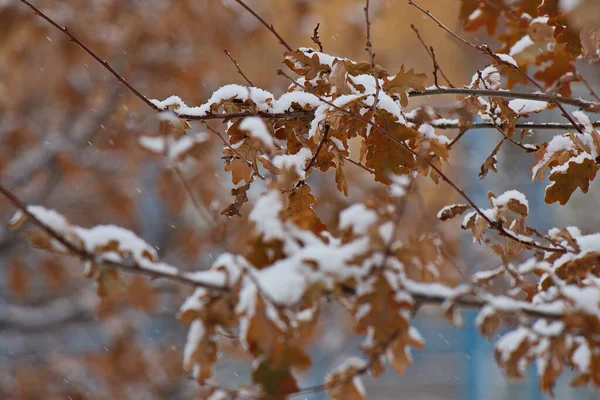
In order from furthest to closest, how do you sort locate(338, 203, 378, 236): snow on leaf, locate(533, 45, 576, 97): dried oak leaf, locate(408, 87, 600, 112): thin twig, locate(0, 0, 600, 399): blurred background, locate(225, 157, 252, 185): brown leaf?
locate(0, 0, 600, 399): blurred background
locate(533, 45, 576, 97): dried oak leaf
locate(225, 157, 252, 185): brown leaf
locate(408, 87, 600, 112): thin twig
locate(338, 203, 378, 236): snow on leaf

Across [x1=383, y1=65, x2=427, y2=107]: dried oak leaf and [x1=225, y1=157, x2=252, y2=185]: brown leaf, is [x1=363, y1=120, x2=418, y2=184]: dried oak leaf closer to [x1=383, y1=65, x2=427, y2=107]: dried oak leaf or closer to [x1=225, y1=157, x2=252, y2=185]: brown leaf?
[x1=383, y1=65, x2=427, y2=107]: dried oak leaf

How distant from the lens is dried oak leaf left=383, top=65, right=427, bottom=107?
1.71 metres

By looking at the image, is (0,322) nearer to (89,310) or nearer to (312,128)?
(89,310)

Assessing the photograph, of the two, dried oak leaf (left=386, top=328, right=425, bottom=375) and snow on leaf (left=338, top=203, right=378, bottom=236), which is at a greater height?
snow on leaf (left=338, top=203, right=378, bottom=236)

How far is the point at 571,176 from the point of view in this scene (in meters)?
1.77

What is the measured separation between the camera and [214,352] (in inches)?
65.3

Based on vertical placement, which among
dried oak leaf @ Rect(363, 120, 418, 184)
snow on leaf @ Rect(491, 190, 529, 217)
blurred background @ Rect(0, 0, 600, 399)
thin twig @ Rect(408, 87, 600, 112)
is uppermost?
blurred background @ Rect(0, 0, 600, 399)

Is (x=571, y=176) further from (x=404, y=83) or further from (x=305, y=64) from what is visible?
(x=305, y=64)

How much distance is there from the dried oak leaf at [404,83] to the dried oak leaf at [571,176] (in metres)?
0.45

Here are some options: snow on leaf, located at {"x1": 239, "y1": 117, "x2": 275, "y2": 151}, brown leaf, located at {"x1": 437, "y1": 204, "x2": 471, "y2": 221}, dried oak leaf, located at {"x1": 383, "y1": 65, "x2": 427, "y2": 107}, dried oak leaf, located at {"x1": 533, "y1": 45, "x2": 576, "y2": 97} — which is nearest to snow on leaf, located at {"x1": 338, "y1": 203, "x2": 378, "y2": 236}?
snow on leaf, located at {"x1": 239, "y1": 117, "x2": 275, "y2": 151}

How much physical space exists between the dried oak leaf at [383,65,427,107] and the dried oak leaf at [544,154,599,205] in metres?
0.45

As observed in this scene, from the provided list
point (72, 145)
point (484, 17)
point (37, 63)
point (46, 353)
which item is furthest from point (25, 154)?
point (484, 17)

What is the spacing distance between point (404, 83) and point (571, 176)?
531 mm

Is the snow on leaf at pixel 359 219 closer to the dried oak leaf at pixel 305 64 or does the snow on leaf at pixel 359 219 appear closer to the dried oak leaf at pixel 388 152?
the dried oak leaf at pixel 388 152
